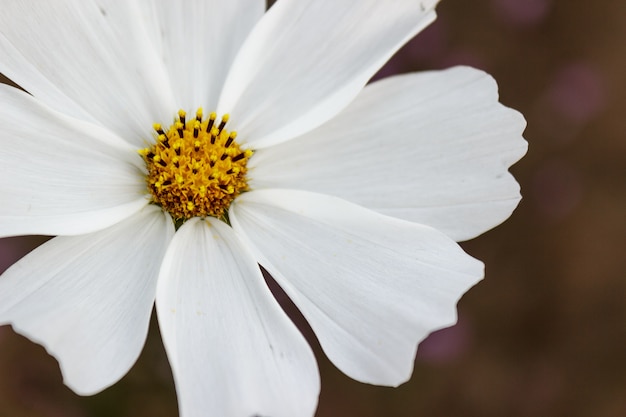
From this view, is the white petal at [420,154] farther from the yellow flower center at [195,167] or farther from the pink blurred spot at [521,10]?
the pink blurred spot at [521,10]

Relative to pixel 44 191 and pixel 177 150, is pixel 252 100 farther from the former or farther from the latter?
pixel 44 191

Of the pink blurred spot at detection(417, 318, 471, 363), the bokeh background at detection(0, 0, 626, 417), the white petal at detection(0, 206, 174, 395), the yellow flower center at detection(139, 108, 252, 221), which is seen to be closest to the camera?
the white petal at detection(0, 206, 174, 395)

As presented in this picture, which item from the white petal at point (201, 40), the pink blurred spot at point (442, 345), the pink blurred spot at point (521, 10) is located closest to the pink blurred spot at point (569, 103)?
the pink blurred spot at point (521, 10)

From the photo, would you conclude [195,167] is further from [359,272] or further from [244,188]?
[359,272]

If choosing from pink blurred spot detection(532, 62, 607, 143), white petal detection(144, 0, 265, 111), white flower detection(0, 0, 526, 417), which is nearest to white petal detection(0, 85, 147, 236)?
white flower detection(0, 0, 526, 417)

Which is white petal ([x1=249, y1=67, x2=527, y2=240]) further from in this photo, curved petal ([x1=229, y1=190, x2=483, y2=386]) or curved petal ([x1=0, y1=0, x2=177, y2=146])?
curved petal ([x1=0, y1=0, x2=177, y2=146])

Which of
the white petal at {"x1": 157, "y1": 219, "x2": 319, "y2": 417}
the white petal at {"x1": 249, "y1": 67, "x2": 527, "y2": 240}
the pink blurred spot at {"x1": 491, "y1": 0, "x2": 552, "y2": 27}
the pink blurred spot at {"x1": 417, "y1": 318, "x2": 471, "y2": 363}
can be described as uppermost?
the pink blurred spot at {"x1": 491, "y1": 0, "x2": 552, "y2": 27}

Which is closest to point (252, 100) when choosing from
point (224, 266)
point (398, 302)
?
point (224, 266)
